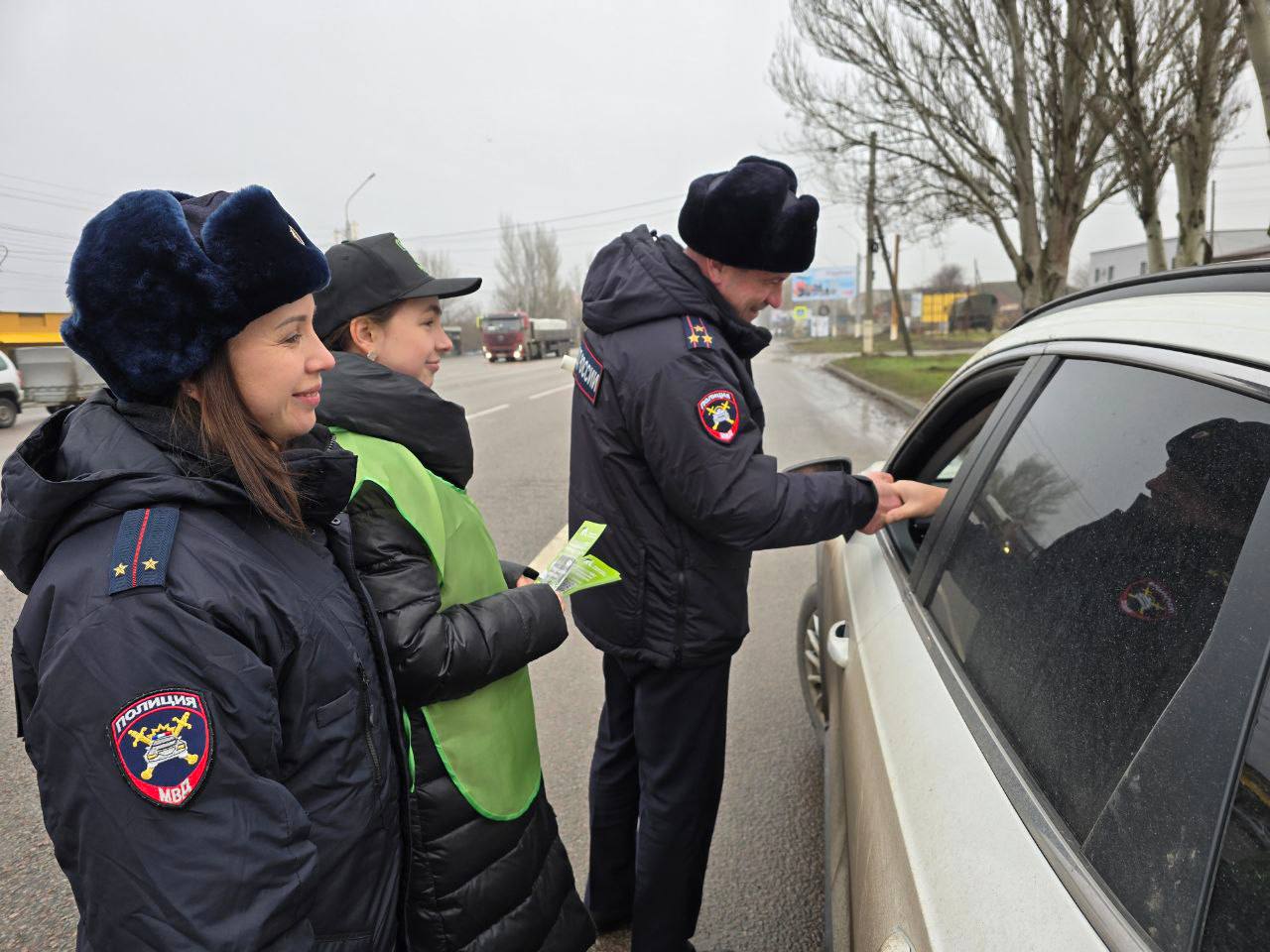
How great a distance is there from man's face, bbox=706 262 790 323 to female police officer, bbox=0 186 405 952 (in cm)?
100

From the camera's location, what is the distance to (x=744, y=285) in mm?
1921

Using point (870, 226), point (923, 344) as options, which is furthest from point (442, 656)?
point (923, 344)

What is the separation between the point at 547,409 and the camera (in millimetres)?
15453

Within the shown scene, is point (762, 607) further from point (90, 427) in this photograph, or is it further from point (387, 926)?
point (90, 427)

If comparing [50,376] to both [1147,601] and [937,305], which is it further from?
[937,305]

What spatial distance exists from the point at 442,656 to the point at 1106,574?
3.35ft

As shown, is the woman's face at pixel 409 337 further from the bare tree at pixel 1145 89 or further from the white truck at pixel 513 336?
the white truck at pixel 513 336

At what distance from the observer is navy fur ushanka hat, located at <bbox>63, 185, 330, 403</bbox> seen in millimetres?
1012

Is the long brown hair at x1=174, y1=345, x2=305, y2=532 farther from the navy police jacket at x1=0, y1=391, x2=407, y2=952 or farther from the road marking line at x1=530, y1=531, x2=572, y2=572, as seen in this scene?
the road marking line at x1=530, y1=531, x2=572, y2=572

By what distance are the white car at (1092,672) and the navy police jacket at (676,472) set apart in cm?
35

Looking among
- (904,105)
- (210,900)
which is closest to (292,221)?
(210,900)

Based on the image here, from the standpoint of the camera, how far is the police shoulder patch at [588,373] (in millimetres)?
1903

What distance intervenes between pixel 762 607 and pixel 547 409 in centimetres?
→ 1107

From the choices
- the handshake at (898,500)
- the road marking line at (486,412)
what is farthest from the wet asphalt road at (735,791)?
the road marking line at (486,412)
